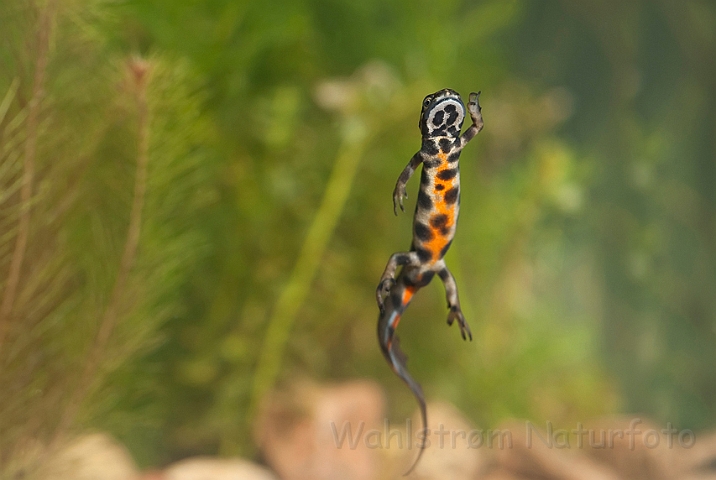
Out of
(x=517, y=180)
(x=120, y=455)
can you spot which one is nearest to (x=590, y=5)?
(x=517, y=180)

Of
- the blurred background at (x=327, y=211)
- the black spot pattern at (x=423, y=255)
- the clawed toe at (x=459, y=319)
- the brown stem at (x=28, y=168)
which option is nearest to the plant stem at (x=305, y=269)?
the blurred background at (x=327, y=211)

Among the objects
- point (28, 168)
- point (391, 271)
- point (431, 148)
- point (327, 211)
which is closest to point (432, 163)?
point (431, 148)

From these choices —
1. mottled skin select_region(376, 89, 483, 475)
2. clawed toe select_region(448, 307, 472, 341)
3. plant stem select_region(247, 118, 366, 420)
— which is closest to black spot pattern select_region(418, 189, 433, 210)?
mottled skin select_region(376, 89, 483, 475)

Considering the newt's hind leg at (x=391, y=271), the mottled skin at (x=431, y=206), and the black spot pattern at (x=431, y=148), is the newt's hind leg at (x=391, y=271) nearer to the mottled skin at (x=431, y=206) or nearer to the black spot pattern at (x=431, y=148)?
the mottled skin at (x=431, y=206)

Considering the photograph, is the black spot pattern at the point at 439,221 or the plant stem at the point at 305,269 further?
the plant stem at the point at 305,269

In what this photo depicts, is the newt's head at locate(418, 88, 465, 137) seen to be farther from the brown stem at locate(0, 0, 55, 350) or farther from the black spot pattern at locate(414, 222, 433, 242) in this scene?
the brown stem at locate(0, 0, 55, 350)

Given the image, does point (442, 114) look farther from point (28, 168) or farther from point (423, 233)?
point (28, 168)

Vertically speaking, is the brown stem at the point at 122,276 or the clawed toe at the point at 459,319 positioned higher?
the brown stem at the point at 122,276

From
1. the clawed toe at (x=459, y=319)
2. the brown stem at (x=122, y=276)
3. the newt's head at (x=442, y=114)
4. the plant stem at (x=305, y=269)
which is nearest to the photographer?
the newt's head at (x=442, y=114)
